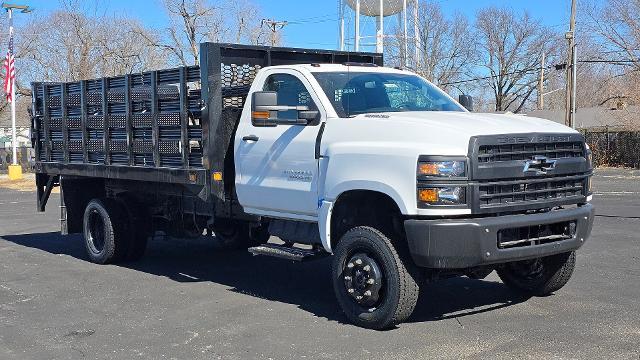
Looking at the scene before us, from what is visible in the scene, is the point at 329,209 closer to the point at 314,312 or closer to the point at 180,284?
the point at 314,312

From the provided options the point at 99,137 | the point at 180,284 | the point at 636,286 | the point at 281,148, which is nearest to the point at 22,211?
the point at 99,137

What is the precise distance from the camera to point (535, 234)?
602 cm

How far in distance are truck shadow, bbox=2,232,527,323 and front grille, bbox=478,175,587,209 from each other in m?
1.32

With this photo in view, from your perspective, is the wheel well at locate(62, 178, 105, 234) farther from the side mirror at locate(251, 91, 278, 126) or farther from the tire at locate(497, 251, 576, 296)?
the tire at locate(497, 251, 576, 296)

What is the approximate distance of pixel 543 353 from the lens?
5395mm

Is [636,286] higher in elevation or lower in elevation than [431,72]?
lower

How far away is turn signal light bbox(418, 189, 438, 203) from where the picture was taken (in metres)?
5.63

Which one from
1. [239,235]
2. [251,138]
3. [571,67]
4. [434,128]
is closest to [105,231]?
[239,235]

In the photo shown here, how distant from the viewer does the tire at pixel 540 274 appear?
22.9 feet

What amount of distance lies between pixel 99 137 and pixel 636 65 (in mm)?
39561

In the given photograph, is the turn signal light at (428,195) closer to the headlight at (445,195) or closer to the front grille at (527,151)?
the headlight at (445,195)

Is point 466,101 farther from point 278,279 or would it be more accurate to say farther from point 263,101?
point 278,279

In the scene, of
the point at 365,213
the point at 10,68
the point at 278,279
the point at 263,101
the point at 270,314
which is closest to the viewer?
the point at 365,213

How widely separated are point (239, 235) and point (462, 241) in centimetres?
532
